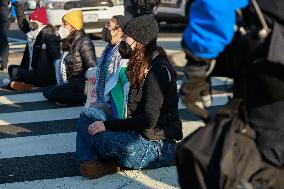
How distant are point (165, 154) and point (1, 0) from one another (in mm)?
6369

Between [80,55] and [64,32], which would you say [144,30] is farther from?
[64,32]

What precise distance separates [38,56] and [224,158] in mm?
6040

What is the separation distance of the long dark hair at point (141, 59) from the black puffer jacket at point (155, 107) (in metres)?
0.04

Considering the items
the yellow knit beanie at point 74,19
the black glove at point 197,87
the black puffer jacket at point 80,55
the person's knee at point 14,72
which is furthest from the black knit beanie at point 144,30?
the person's knee at point 14,72

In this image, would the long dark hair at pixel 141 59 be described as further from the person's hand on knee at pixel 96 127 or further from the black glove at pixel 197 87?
the black glove at pixel 197 87

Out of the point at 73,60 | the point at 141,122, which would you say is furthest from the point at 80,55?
the point at 141,122

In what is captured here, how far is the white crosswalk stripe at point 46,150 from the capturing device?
4.39m

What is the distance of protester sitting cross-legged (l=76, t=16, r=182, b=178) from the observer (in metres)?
4.19

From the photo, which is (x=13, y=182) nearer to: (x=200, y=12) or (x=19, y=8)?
(x=200, y=12)

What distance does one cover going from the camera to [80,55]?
671cm

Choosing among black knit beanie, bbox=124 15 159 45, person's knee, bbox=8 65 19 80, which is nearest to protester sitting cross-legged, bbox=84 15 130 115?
black knit beanie, bbox=124 15 159 45

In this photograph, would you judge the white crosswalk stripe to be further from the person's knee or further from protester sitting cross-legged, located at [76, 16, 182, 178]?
the person's knee

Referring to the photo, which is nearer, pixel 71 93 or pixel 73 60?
pixel 73 60

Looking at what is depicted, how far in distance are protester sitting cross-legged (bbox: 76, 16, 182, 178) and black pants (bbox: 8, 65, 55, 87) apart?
382 cm
